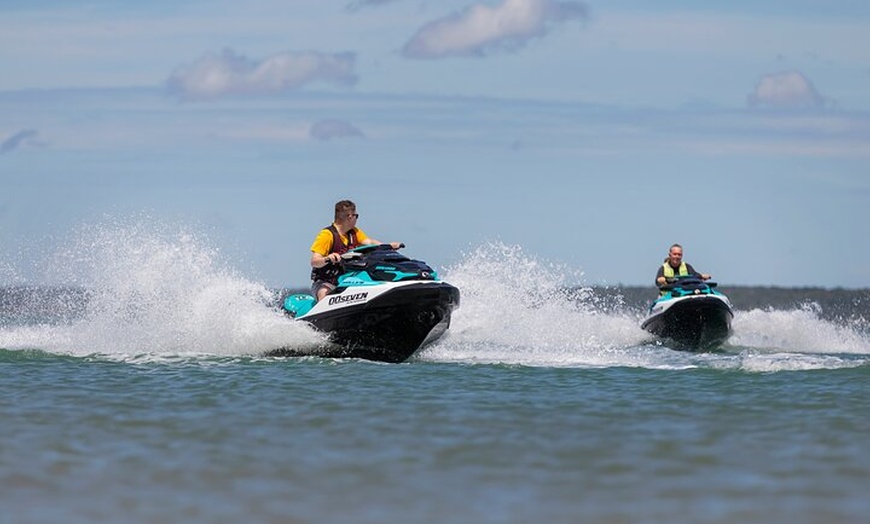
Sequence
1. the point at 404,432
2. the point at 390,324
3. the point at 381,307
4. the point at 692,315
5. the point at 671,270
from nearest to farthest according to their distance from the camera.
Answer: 1. the point at 404,432
2. the point at 381,307
3. the point at 390,324
4. the point at 692,315
5. the point at 671,270

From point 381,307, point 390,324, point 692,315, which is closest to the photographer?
point 381,307

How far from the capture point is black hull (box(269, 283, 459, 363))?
1484 cm

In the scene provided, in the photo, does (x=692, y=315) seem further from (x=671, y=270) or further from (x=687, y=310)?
(x=671, y=270)

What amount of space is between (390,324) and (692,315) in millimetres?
7234

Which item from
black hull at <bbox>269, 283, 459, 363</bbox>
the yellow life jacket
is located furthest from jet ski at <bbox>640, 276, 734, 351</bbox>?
black hull at <bbox>269, 283, 459, 363</bbox>

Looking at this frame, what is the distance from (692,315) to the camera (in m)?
20.6

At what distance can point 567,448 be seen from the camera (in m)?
8.41

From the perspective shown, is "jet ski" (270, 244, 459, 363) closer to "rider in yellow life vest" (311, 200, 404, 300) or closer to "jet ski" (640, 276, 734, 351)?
"rider in yellow life vest" (311, 200, 404, 300)

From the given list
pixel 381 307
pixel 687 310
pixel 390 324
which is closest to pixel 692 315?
pixel 687 310

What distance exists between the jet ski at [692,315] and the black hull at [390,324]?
250 inches

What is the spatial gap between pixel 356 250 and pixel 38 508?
8.56 m

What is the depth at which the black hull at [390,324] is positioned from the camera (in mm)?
14837

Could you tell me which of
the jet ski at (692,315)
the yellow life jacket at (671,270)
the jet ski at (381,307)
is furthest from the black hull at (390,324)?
the yellow life jacket at (671,270)

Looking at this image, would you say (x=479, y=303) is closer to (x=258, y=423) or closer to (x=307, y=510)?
(x=258, y=423)
